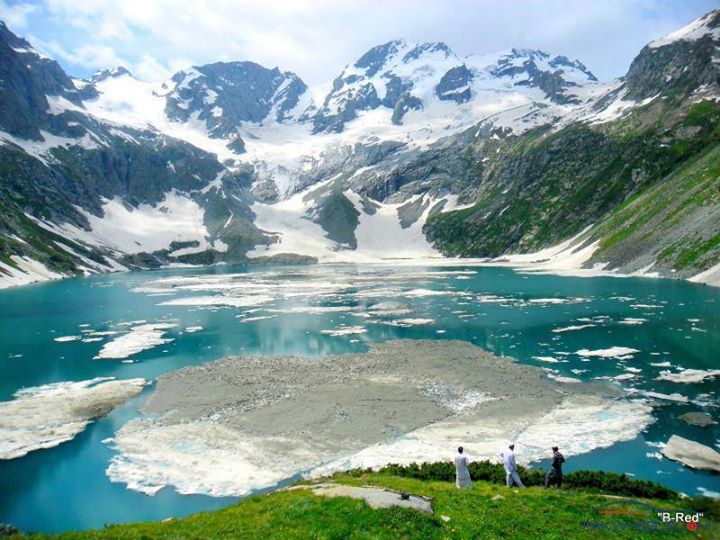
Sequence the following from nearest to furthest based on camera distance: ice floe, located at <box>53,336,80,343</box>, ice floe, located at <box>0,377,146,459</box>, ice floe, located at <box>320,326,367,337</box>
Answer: ice floe, located at <box>0,377,146,459</box> → ice floe, located at <box>53,336,80,343</box> → ice floe, located at <box>320,326,367,337</box>

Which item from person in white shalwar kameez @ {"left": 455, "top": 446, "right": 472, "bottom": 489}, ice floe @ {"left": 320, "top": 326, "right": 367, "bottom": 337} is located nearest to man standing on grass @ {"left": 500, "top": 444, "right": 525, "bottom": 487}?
person in white shalwar kameez @ {"left": 455, "top": 446, "right": 472, "bottom": 489}

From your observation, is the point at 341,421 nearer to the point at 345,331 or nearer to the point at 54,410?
the point at 54,410

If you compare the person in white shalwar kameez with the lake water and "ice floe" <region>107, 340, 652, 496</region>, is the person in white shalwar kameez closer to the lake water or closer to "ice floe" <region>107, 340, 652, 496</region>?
"ice floe" <region>107, 340, 652, 496</region>

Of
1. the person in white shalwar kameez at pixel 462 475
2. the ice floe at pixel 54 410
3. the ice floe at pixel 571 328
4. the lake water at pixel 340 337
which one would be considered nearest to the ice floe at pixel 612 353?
the lake water at pixel 340 337

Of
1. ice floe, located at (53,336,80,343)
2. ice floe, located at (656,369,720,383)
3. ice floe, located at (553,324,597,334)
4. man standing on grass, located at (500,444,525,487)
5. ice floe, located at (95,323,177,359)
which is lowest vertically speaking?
ice floe, located at (95,323,177,359)

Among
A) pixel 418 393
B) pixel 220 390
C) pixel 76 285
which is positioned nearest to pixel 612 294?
pixel 418 393

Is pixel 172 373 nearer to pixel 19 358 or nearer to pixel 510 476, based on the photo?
pixel 19 358
